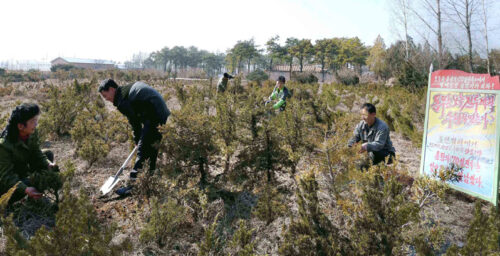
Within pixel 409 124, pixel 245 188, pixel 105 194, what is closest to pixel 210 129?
pixel 245 188

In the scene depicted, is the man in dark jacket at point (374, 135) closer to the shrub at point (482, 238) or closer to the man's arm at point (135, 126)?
the shrub at point (482, 238)

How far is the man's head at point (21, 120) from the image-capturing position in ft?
7.77

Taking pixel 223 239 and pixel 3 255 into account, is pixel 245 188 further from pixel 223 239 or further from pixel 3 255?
pixel 3 255

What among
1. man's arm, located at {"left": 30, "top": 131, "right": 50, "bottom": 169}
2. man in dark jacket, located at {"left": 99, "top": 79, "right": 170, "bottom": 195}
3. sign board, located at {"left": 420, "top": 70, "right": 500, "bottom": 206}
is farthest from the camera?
man in dark jacket, located at {"left": 99, "top": 79, "right": 170, "bottom": 195}

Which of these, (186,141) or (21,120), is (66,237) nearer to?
(21,120)

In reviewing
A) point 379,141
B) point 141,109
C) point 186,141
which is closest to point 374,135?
point 379,141

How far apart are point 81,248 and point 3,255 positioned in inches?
43.6

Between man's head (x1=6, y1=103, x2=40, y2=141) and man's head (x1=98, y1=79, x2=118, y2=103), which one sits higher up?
man's head (x1=98, y1=79, x2=118, y2=103)

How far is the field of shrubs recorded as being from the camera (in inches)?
65.4

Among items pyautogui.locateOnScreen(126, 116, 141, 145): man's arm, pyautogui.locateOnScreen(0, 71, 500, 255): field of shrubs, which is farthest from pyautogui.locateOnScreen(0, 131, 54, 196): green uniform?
pyautogui.locateOnScreen(126, 116, 141, 145): man's arm

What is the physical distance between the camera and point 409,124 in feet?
19.9

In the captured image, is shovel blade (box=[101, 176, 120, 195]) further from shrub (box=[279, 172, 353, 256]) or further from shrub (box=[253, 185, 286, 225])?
shrub (box=[279, 172, 353, 256])

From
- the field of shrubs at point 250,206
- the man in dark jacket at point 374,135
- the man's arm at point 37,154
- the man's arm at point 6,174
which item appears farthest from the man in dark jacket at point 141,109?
the man in dark jacket at point 374,135

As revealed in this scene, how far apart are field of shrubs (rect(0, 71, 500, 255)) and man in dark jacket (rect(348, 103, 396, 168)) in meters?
0.32
